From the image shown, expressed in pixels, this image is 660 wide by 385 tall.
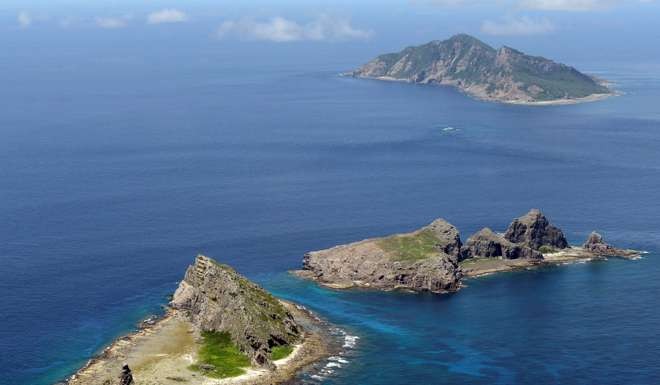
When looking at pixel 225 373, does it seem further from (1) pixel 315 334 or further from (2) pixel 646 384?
(2) pixel 646 384

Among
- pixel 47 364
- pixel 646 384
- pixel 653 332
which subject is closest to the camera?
pixel 646 384

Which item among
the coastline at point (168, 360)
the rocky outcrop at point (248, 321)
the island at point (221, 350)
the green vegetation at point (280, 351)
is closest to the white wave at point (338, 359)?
the coastline at point (168, 360)

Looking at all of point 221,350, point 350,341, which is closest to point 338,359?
point 350,341

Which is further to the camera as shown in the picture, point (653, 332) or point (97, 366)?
point (653, 332)

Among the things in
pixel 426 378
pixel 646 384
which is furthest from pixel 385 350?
pixel 646 384

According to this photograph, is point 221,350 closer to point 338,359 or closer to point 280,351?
point 280,351

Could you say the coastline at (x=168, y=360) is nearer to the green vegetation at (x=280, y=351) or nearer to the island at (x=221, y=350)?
the island at (x=221, y=350)

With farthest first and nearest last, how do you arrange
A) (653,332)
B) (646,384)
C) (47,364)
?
1. (653,332)
2. (47,364)
3. (646,384)
